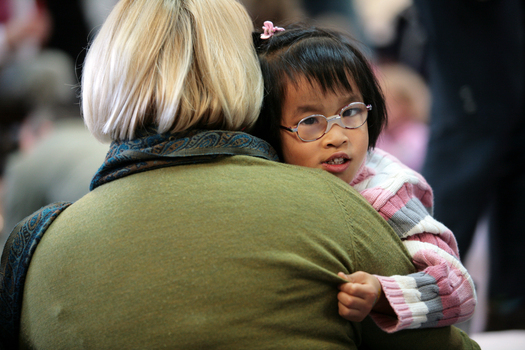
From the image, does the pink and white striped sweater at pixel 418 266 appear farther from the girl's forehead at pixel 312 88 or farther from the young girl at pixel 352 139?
the girl's forehead at pixel 312 88

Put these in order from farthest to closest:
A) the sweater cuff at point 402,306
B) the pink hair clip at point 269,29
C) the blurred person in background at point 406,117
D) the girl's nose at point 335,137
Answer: the blurred person in background at point 406,117, the pink hair clip at point 269,29, the girl's nose at point 335,137, the sweater cuff at point 402,306

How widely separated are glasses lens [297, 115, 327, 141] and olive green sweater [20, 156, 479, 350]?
303 millimetres

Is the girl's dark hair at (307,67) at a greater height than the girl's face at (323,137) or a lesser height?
greater

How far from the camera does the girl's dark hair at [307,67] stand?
1.22 meters

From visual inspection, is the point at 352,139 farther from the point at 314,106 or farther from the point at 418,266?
→ the point at 418,266

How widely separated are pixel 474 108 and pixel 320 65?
1474mm

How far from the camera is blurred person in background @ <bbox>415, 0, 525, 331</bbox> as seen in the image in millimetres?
2348

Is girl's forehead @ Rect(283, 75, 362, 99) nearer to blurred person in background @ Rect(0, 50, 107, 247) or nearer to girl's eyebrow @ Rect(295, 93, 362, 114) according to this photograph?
girl's eyebrow @ Rect(295, 93, 362, 114)

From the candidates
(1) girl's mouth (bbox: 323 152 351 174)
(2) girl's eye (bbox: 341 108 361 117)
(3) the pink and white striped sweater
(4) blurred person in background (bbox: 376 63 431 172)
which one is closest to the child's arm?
(3) the pink and white striped sweater

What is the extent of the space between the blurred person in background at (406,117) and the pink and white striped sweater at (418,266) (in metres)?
2.93

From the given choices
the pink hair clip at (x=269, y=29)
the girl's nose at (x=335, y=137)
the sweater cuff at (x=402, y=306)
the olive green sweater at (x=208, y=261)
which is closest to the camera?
the olive green sweater at (x=208, y=261)

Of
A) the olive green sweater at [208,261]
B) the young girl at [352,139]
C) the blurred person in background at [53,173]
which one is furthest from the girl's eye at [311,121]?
the blurred person in background at [53,173]

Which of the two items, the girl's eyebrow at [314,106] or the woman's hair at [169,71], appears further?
the girl's eyebrow at [314,106]

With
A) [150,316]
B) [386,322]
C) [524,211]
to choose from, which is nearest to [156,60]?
[150,316]
